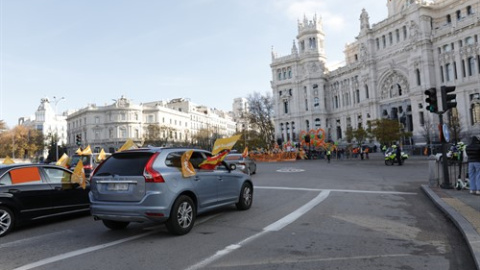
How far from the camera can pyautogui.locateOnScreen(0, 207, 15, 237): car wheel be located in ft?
23.0

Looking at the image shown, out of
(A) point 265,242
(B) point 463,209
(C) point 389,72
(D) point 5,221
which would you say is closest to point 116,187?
(D) point 5,221

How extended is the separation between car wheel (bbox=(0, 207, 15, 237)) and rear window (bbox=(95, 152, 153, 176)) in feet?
6.90

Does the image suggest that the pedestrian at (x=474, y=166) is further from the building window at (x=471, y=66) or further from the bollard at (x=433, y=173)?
the building window at (x=471, y=66)

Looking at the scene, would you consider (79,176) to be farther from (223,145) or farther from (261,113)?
(261,113)

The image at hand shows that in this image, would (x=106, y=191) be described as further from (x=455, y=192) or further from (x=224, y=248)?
(x=455, y=192)

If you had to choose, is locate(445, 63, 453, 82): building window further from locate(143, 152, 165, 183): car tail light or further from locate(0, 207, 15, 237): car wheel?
locate(0, 207, 15, 237): car wheel

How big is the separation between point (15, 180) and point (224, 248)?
16.4ft

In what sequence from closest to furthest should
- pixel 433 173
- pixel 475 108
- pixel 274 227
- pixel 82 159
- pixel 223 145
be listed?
pixel 274 227
pixel 223 145
pixel 433 173
pixel 82 159
pixel 475 108

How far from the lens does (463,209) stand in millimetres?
7840

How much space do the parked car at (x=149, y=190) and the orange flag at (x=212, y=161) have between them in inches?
6.4

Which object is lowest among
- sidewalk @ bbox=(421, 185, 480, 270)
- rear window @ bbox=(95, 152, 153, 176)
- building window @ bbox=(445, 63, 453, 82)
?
sidewalk @ bbox=(421, 185, 480, 270)

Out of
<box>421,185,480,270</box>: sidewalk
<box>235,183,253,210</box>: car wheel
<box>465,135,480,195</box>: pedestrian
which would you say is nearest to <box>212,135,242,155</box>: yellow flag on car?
<box>235,183,253,210</box>: car wheel

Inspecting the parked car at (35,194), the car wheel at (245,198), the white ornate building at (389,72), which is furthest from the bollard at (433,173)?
the white ornate building at (389,72)

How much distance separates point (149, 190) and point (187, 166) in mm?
902
